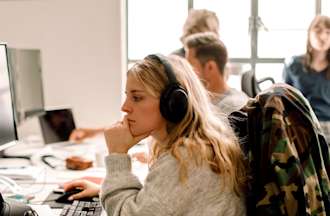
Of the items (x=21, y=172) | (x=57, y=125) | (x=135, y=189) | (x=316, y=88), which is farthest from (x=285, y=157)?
(x=316, y=88)

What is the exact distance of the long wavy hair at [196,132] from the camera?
1116mm

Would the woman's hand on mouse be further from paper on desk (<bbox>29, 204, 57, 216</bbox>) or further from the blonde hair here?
the blonde hair

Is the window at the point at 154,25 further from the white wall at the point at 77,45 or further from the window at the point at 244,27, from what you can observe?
the white wall at the point at 77,45

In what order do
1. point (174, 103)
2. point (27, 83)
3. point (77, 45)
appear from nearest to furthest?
point (174, 103) → point (27, 83) → point (77, 45)

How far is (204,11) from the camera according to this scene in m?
3.13

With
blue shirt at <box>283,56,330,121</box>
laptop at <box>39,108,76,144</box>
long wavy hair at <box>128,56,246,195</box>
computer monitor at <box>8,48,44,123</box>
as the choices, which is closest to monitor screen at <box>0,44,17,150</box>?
long wavy hair at <box>128,56,246,195</box>

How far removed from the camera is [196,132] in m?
1.20

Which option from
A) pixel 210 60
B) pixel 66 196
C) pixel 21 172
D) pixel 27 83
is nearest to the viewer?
pixel 66 196

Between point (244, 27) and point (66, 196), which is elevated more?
point (244, 27)

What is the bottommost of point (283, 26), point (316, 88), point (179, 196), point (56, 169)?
point (56, 169)

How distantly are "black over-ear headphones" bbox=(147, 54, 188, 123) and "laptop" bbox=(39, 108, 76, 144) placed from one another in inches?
61.3

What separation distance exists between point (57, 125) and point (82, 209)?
1336 millimetres

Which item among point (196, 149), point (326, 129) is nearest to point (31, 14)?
point (326, 129)

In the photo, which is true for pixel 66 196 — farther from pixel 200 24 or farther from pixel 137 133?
pixel 200 24
